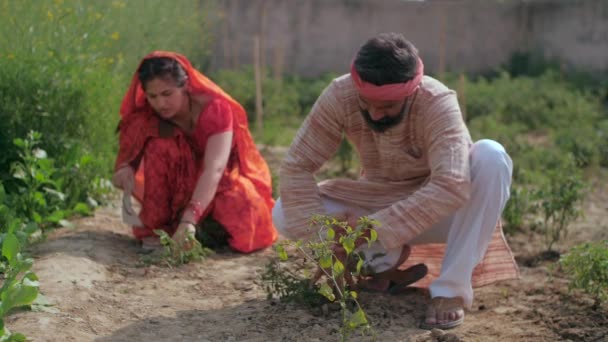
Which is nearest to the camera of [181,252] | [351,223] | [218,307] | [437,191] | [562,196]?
[437,191]

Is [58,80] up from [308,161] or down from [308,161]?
up

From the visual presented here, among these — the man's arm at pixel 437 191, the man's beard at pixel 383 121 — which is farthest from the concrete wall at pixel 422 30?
the man's arm at pixel 437 191

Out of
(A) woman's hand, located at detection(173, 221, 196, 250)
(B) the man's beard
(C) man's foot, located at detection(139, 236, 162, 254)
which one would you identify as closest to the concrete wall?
(C) man's foot, located at detection(139, 236, 162, 254)

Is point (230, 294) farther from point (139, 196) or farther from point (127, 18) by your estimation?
point (127, 18)

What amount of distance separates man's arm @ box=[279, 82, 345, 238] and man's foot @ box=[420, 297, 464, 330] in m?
0.59

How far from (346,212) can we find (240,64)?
9712mm

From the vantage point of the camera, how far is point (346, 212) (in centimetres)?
357

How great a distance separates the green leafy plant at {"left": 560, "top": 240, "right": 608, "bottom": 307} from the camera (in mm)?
3457

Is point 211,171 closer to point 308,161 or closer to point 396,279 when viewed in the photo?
point 308,161

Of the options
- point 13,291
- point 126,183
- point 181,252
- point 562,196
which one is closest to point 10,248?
point 13,291

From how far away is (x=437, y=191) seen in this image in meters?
3.17

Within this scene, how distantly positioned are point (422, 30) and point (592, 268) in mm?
11375

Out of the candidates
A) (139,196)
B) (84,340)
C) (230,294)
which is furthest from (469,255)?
(139,196)

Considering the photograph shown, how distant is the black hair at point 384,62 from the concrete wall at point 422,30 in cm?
912
